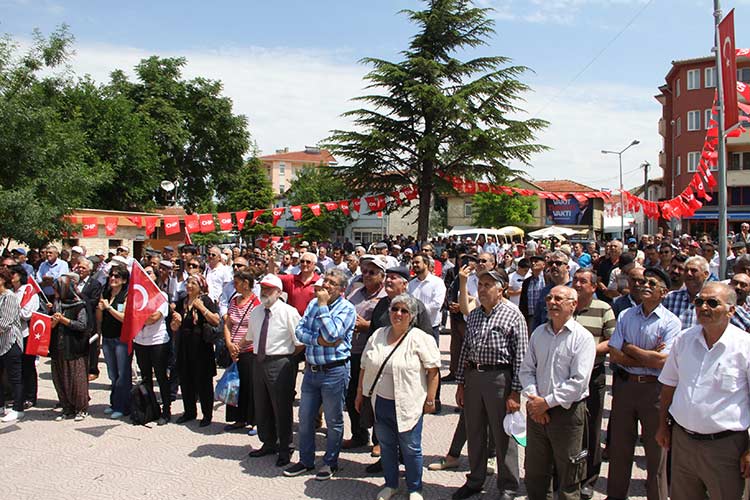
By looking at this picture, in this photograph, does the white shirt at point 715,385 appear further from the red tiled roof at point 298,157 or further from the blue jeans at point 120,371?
the red tiled roof at point 298,157

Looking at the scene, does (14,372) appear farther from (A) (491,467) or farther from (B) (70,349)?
(A) (491,467)

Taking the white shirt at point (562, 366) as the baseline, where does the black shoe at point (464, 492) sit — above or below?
below

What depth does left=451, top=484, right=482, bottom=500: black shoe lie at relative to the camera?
4914 millimetres

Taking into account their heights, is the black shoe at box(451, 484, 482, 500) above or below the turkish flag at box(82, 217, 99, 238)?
below

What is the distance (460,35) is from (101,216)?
53.3ft

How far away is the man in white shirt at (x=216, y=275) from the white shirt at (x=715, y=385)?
7.75 meters

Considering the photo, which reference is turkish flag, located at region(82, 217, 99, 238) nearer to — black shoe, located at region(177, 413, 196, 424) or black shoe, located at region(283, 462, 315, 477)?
black shoe, located at region(177, 413, 196, 424)

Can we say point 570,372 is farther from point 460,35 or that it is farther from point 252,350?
point 460,35

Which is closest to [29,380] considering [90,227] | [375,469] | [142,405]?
[142,405]

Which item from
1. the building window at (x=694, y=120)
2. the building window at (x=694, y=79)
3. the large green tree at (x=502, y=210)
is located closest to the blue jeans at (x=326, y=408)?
the building window at (x=694, y=120)

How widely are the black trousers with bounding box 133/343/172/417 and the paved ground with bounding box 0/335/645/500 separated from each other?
0.34 metres

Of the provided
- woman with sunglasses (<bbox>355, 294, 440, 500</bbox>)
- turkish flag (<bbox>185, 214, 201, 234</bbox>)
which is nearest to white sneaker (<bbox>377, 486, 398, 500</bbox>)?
woman with sunglasses (<bbox>355, 294, 440, 500</bbox>)

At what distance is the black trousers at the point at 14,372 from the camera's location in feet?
24.2

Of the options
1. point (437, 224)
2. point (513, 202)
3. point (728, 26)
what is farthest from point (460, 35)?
point (437, 224)
